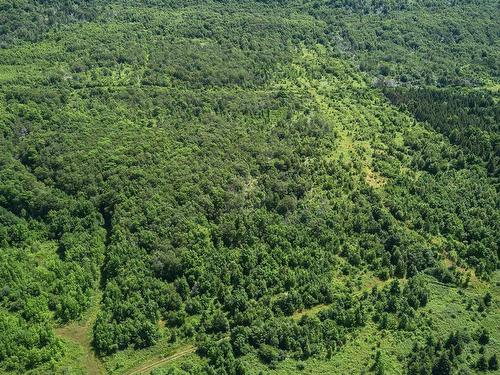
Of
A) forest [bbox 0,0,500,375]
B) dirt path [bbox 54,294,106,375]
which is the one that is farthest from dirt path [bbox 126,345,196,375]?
dirt path [bbox 54,294,106,375]

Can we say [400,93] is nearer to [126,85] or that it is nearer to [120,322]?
[126,85]

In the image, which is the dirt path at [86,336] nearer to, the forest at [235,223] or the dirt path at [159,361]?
the forest at [235,223]

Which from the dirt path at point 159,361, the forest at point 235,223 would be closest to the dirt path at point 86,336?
the forest at point 235,223

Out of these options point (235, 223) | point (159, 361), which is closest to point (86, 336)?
point (159, 361)

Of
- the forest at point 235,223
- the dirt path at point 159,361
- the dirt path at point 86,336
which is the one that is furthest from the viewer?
the forest at point 235,223

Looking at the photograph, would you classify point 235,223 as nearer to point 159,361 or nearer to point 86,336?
point 159,361

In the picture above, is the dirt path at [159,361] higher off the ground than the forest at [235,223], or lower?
lower

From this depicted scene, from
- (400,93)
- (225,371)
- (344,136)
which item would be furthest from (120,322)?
(400,93)
